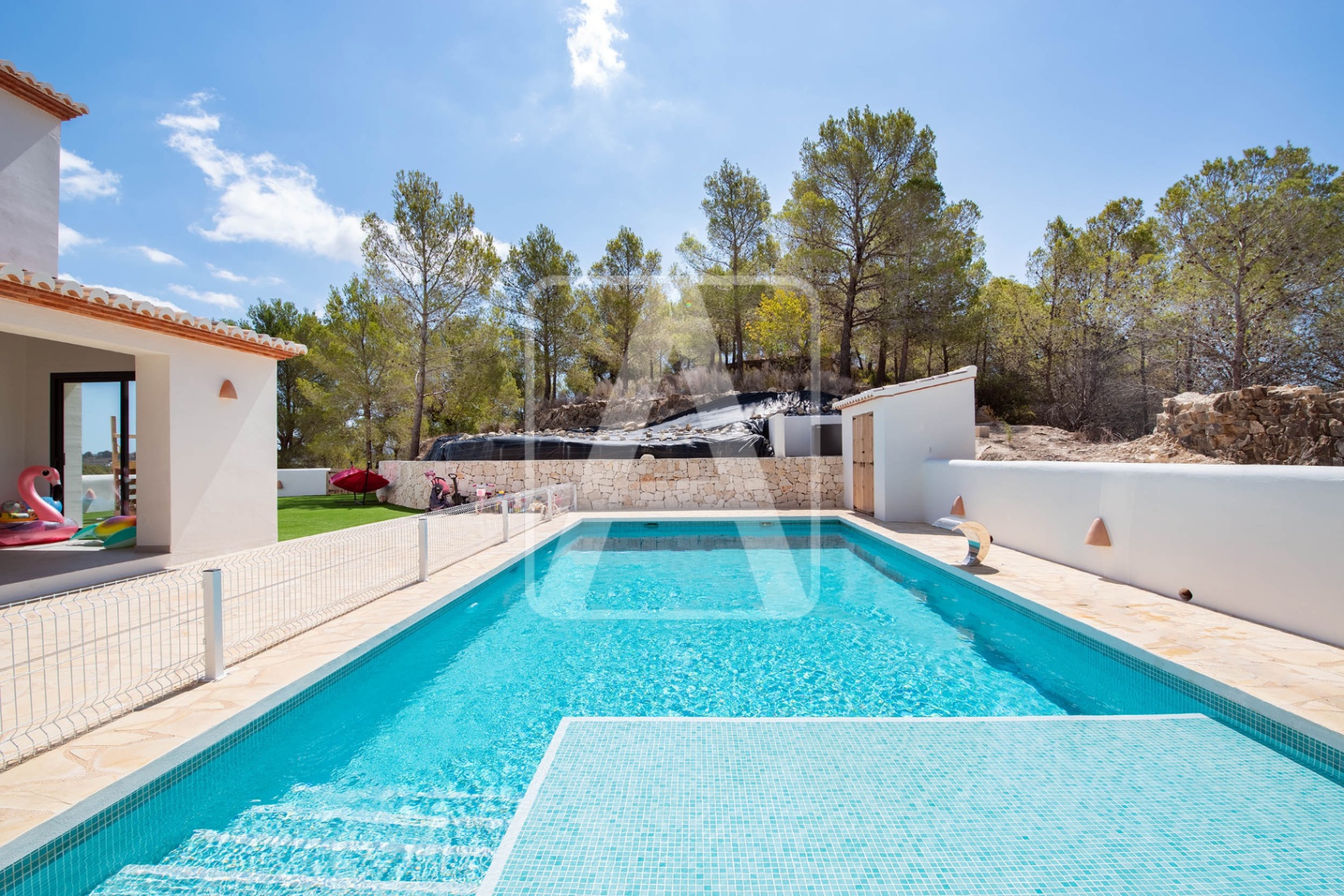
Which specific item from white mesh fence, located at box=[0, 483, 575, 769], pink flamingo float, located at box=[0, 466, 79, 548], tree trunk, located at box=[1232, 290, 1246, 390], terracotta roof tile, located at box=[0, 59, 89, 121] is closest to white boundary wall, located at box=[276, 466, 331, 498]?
pink flamingo float, located at box=[0, 466, 79, 548]

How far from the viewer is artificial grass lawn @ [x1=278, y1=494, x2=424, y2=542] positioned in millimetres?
10898

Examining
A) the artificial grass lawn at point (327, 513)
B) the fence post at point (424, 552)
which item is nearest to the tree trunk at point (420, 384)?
the artificial grass lawn at point (327, 513)

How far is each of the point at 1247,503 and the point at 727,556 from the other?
618 cm

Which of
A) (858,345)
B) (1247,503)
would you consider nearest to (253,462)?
(1247,503)

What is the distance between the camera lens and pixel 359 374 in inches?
845

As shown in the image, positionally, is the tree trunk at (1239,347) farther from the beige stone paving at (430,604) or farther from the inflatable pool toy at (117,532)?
the inflatable pool toy at (117,532)

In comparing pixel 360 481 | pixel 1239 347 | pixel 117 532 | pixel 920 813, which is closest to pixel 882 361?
pixel 1239 347

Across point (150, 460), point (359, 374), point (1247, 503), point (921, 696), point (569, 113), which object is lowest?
point (921, 696)

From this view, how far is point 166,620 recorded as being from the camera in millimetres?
4766

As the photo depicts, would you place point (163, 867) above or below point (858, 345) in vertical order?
below

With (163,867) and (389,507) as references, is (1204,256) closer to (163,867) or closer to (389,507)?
(163,867)

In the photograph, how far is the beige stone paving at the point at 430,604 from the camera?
2.56 meters

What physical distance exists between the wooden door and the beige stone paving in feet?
16.7

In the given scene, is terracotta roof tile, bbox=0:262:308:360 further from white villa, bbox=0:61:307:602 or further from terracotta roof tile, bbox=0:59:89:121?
terracotta roof tile, bbox=0:59:89:121
